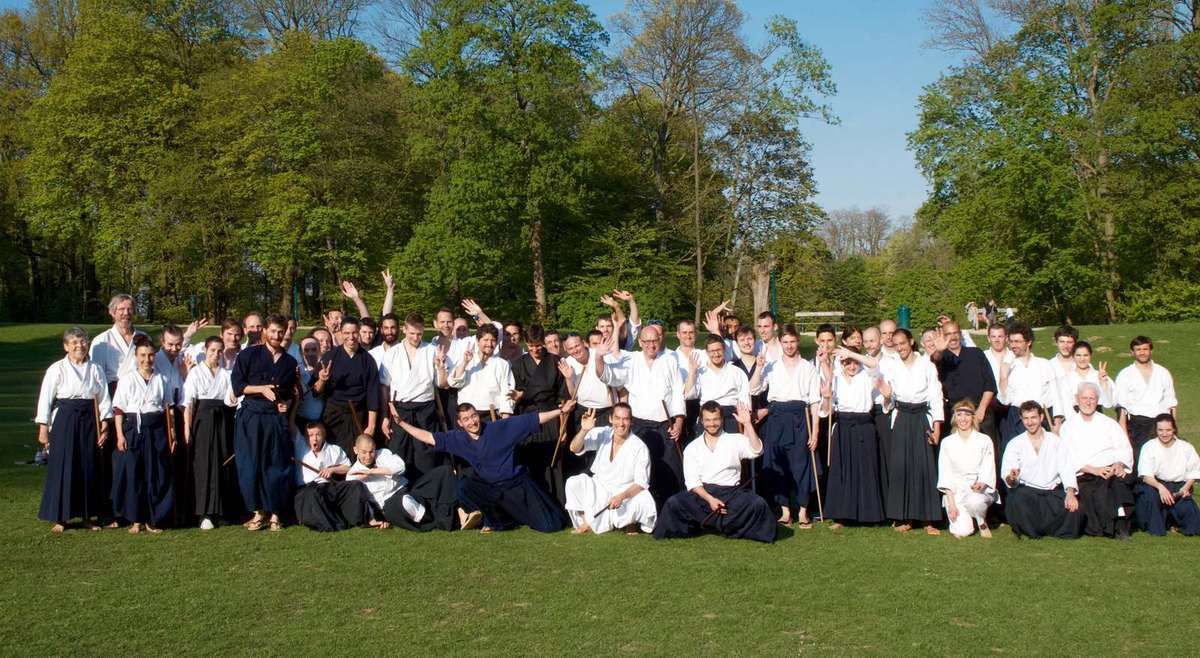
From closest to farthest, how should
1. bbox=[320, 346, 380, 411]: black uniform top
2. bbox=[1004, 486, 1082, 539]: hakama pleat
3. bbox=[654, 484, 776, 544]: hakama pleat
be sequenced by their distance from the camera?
bbox=[654, 484, 776, 544]: hakama pleat < bbox=[1004, 486, 1082, 539]: hakama pleat < bbox=[320, 346, 380, 411]: black uniform top

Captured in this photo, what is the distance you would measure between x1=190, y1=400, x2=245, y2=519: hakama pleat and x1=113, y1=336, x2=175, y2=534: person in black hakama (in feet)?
0.77

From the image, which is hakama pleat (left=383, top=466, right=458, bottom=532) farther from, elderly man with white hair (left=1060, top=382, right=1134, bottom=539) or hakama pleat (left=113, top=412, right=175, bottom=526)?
elderly man with white hair (left=1060, top=382, right=1134, bottom=539)

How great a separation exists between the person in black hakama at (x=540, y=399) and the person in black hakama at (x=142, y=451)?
2991mm

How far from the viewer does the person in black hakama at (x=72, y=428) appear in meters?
8.18

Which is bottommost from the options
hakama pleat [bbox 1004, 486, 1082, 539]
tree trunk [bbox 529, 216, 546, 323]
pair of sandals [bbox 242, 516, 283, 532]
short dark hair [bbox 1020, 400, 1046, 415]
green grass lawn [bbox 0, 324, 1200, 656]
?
green grass lawn [bbox 0, 324, 1200, 656]

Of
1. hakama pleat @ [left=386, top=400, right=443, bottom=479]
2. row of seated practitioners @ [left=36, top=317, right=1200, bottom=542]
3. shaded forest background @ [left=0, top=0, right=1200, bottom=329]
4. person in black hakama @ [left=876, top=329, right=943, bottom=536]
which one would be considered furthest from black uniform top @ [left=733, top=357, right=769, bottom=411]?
shaded forest background @ [left=0, top=0, right=1200, bottom=329]

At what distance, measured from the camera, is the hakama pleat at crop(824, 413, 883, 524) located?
8469mm

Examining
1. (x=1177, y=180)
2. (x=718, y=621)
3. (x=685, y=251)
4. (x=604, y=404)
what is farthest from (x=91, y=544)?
(x=1177, y=180)

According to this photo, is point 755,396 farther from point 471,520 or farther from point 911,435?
point 471,520

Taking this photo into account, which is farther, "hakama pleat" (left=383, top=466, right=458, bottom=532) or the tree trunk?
the tree trunk

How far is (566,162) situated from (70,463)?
25902 mm

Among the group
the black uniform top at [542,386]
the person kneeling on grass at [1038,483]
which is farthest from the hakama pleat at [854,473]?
the black uniform top at [542,386]

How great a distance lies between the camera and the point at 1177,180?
108ft

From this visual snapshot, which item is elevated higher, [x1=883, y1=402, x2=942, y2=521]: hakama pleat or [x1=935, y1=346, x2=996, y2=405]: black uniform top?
[x1=935, y1=346, x2=996, y2=405]: black uniform top
